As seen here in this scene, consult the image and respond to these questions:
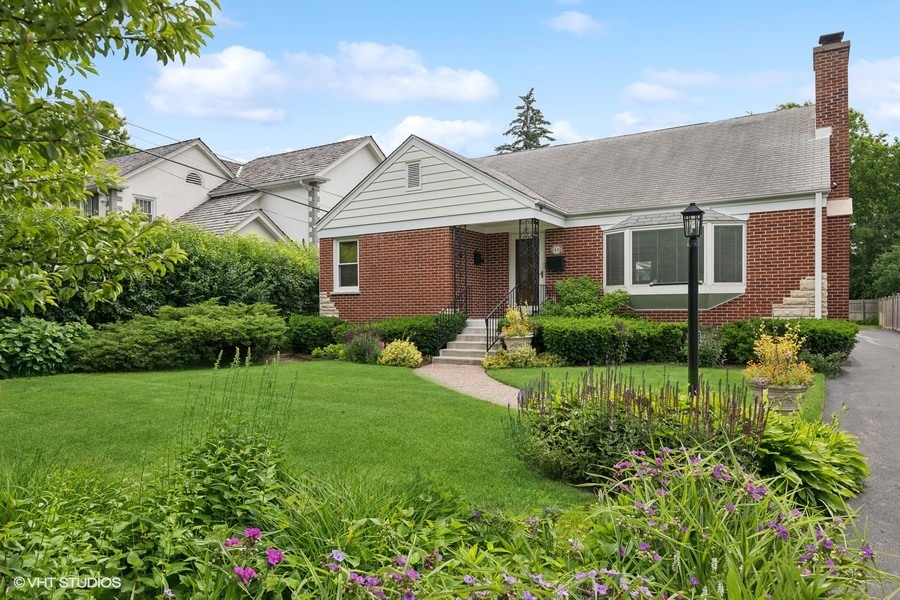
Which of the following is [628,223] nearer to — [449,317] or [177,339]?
[449,317]

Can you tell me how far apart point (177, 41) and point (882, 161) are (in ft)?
163

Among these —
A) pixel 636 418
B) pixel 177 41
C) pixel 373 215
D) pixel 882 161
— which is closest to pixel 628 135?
pixel 373 215

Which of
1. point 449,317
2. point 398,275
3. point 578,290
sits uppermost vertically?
point 398,275

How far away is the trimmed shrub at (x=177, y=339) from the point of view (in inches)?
417

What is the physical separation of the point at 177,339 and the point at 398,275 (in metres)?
5.97

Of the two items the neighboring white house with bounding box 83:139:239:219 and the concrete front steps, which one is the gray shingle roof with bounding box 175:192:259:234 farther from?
the concrete front steps

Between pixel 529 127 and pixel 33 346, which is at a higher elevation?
pixel 529 127

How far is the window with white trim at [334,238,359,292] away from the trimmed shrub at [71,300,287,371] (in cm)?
349

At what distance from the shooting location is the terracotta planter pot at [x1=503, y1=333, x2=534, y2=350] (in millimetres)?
12234

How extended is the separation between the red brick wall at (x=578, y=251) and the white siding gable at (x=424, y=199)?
1.76m

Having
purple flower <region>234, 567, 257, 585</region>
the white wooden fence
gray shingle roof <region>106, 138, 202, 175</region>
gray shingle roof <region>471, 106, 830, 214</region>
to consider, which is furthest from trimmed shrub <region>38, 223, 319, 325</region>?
the white wooden fence

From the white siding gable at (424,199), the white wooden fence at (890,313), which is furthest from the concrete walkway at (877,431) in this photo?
the white wooden fence at (890,313)

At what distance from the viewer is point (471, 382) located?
9.68m

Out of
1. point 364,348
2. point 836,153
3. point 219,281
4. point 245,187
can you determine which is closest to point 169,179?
point 245,187
